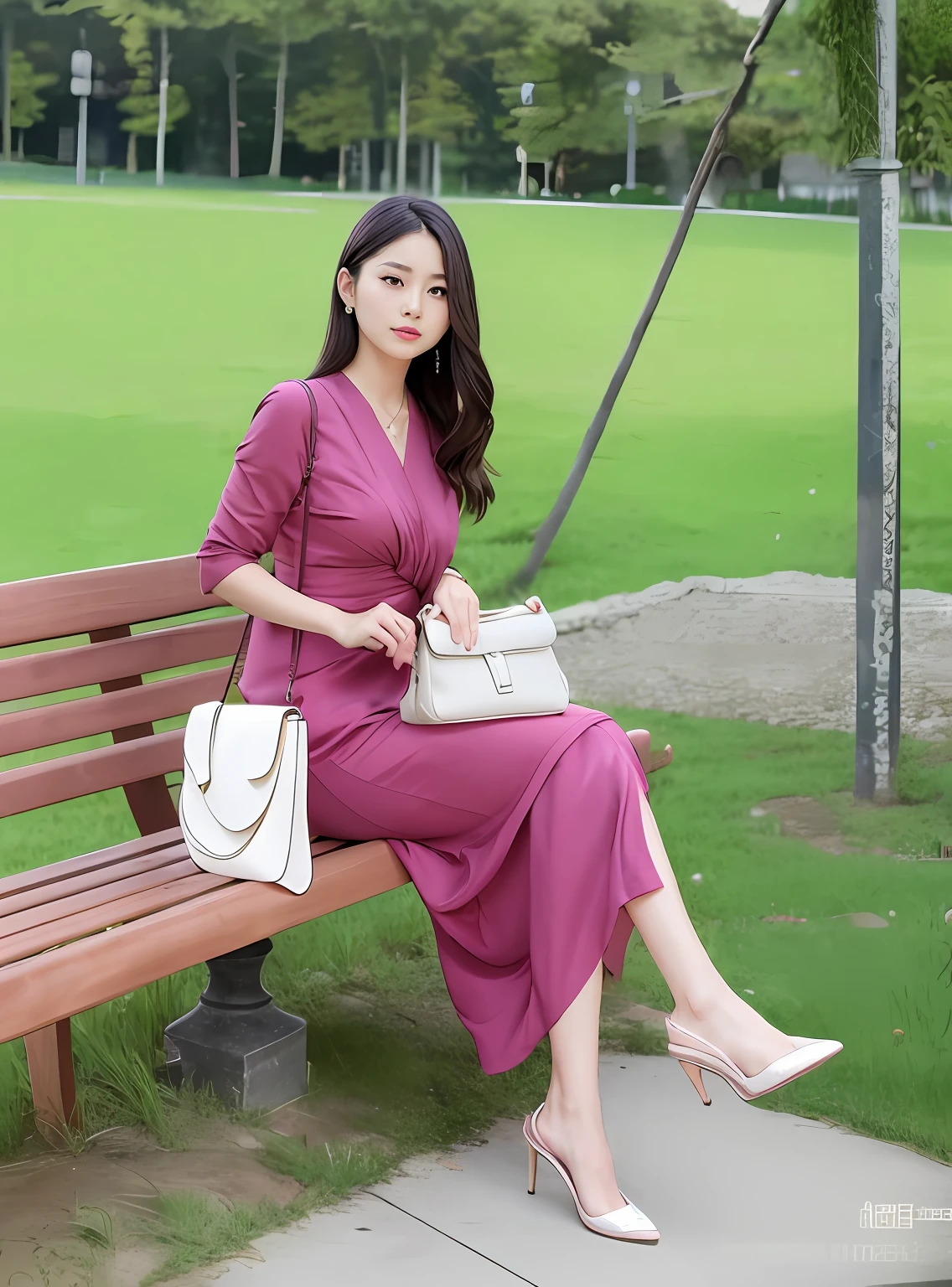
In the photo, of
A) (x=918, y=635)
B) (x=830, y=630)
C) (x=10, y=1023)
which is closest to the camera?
(x=10, y=1023)

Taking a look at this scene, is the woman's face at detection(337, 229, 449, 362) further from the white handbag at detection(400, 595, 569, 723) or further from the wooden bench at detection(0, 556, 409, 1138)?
the wooden bench at detection(0, 556, 409, 1138)

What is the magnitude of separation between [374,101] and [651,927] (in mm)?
4083

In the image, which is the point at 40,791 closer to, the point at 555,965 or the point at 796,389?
the point at 555,965

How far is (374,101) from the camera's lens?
540 centimetres

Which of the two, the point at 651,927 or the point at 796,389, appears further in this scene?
the point at 796,389

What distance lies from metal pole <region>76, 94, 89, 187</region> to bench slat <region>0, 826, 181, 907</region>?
3.13m

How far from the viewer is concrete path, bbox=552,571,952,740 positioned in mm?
4875

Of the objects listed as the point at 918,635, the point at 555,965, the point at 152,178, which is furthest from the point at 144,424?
the point at 555,965

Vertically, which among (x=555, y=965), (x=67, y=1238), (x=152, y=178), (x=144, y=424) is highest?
(x=152, y=178)

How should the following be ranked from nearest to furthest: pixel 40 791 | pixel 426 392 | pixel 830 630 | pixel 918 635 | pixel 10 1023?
pixel 10 1023, pixel 40 791, pixel 426 392, pixel 918 635, pixel 830 630

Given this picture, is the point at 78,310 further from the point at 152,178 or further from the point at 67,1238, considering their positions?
the point at 67,1238

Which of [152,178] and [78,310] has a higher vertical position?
[152,178]

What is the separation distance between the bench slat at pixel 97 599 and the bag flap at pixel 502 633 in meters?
0.61

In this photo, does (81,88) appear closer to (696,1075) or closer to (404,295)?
(404,295)
